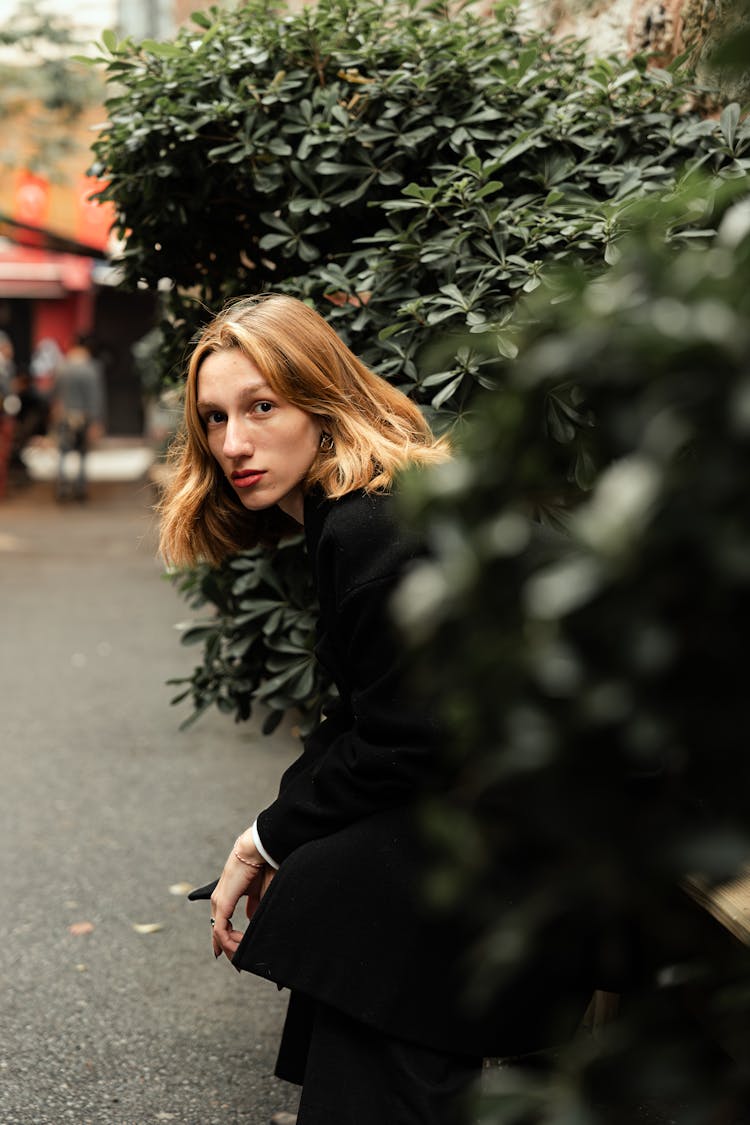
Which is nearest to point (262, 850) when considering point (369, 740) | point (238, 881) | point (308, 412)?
point (238, 881)

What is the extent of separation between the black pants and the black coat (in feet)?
0.19

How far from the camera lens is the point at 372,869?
2.39 metres

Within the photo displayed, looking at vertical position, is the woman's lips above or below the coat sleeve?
above

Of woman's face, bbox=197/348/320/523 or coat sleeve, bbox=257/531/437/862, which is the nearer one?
coat sleeve, bbox=257/531/437/862

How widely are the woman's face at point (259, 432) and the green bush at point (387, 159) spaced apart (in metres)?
0.61

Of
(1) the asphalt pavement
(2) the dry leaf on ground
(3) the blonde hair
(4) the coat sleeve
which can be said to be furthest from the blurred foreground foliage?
(2) the dry leaf on ground

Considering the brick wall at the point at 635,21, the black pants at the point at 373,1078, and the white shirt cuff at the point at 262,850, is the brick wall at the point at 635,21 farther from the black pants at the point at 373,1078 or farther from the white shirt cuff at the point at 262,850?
the black pants at the point at 373,1078

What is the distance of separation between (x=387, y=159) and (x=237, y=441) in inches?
54.9

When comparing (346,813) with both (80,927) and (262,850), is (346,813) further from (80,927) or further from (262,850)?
(80,927)

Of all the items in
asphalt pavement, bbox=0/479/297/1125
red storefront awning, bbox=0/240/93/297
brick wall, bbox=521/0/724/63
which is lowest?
red storefront awning, bbox=0/240/93/297

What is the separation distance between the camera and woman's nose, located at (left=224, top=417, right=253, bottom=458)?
2.64m

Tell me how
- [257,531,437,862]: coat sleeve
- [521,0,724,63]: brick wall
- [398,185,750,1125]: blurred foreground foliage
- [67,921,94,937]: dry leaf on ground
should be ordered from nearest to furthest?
1. [398,185,750,1125]: blurred foreground foliage
2. [257,531,437,862]: coat sleeve
3. [521,0,724,63]: brick wall
4. [67,921,94,937]: dry leaf on ground

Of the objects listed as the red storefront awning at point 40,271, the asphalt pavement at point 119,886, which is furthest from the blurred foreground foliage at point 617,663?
the red storefront awning at point 40,271

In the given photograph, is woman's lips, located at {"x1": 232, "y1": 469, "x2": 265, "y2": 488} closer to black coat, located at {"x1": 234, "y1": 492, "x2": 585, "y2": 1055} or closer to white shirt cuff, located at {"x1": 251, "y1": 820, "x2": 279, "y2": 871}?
black coat, located at {"x1": 234, "y1": 492, "x2": 585, "y2": 1055}
